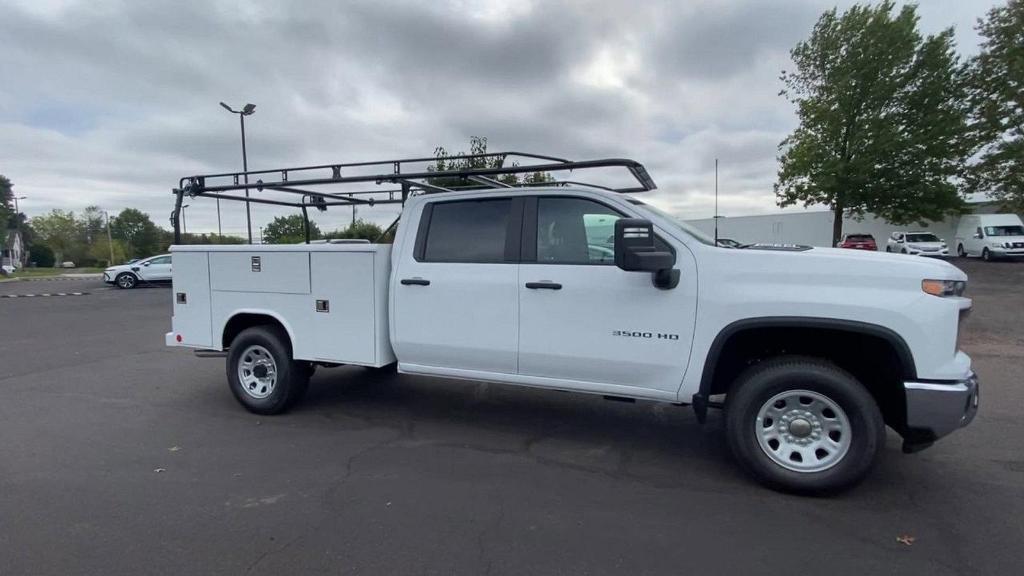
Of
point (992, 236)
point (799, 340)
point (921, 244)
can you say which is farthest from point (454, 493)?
point (921, 244)

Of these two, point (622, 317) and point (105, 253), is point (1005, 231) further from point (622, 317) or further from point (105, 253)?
point (105, 253)

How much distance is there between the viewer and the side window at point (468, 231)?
4639mm

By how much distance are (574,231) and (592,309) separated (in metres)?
0.62

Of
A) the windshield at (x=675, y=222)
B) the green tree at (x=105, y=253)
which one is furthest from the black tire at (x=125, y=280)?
the green tree at (x=105, y=253)

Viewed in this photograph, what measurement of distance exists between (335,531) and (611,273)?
7.94 ft

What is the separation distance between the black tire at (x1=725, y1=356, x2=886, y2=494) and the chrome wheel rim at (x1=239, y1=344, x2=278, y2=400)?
4.10m

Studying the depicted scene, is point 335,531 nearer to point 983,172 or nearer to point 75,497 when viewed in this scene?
point 75,497

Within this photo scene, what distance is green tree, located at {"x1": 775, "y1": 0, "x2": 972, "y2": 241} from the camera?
78.7ft

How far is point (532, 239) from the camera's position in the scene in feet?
14.7

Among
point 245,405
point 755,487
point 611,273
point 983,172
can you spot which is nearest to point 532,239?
point 611,273

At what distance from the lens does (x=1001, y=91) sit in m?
23.1

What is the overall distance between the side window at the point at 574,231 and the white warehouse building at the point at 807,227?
3062 cm

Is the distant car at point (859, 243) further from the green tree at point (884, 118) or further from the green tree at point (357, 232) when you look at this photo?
the green tree at point (357, 232)

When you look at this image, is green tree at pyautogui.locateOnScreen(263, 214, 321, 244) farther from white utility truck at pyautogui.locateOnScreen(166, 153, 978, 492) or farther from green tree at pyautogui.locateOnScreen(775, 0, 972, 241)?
green tree at pyautogui.locateOnScreen(775, 0, 972, 241)
